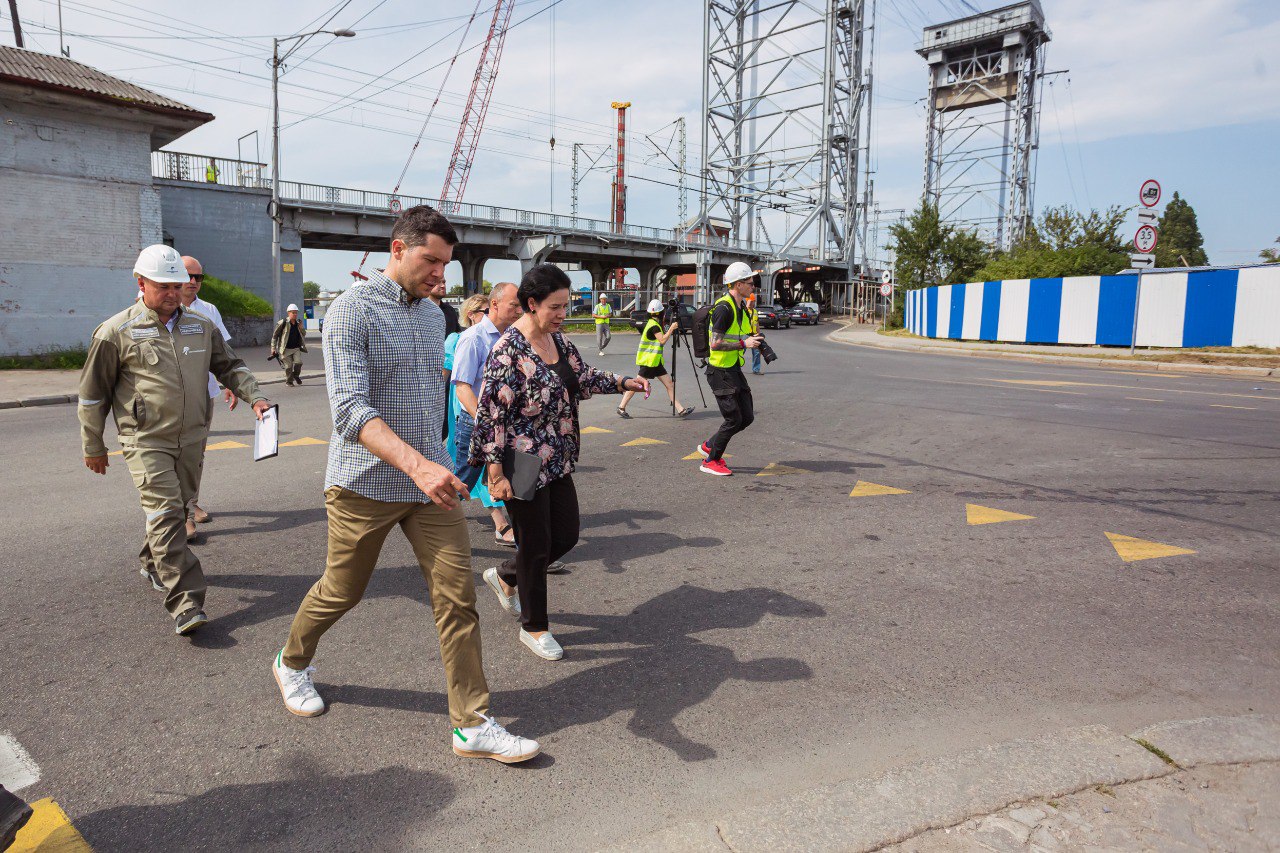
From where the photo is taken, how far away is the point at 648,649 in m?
3.81

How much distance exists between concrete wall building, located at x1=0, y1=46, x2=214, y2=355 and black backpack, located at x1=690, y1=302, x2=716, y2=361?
60.6ft

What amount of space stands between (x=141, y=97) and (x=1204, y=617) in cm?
2443

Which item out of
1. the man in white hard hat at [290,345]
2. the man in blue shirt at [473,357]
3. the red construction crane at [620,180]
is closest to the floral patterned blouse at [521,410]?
the man in blue shirt at [473,357]

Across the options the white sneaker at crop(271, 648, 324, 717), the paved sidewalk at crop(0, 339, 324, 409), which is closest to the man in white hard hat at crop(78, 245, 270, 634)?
the white sneaker at crop(271, 648, 324, 717)

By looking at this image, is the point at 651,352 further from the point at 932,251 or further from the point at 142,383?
the point at 932,251

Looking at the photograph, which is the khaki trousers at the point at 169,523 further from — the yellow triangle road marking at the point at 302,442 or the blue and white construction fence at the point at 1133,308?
the blue and white construction fence at the point at 1133,308

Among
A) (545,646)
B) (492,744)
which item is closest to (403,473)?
(492,744)

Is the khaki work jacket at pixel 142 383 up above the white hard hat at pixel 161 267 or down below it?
below

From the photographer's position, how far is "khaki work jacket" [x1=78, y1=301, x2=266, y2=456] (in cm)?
411

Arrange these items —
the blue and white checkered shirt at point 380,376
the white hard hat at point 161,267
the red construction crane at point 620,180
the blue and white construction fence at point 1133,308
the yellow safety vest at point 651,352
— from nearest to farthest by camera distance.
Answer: the blue and white checkered shirt at point 380,376 → the white hard hat at point 161,267 → the yellow safety vest at point 651,352 → the blue and white construction fence at point 1133,308 → the red construction crane at point 620,180

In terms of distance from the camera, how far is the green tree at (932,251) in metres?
43.9

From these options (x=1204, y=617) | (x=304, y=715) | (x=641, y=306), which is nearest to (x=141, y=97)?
(x=304, y=715)

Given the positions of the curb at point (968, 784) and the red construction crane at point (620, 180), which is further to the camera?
the red construction crane at point (620, 180)

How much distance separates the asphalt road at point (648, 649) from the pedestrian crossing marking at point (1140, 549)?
0.10 m
